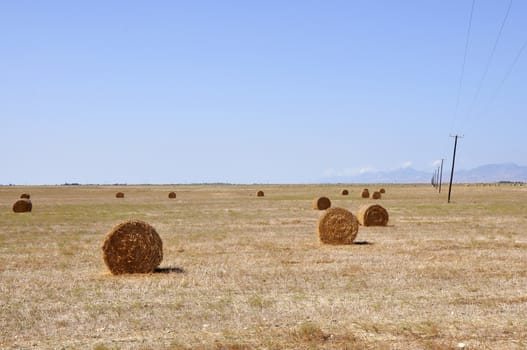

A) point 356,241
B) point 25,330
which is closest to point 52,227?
point 356,241

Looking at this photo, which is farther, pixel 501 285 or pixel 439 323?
pixel 501 285

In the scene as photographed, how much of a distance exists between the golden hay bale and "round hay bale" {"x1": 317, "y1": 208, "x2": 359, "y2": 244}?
895 centimetres

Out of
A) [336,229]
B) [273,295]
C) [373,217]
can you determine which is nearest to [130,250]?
[273,295]

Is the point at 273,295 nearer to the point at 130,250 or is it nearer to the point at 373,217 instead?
the point at 130,250

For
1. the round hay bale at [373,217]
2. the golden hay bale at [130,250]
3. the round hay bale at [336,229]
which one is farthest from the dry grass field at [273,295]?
the round hay bale at [373,217]

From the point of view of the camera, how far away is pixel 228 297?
15430 mm

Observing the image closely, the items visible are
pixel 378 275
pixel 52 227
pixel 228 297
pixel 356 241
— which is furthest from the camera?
pixel 52 227

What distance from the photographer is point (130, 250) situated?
1916 cm

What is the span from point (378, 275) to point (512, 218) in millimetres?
24869

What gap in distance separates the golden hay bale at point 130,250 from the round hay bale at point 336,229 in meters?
8.95

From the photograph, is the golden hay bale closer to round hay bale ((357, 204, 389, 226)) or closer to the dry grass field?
the dry grass field

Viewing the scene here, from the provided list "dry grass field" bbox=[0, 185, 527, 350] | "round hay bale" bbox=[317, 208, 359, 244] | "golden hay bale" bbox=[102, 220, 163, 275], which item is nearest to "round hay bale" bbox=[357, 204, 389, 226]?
"dry grass field" bbox=[0, 185, 527, 350]

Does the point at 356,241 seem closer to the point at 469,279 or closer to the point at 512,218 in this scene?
the point at 469,279

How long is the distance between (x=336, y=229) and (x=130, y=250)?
10.0 m
